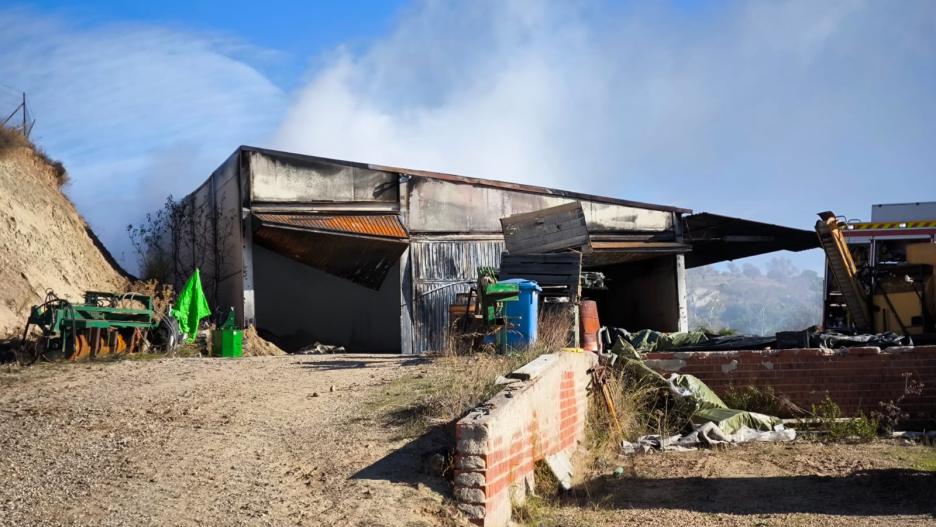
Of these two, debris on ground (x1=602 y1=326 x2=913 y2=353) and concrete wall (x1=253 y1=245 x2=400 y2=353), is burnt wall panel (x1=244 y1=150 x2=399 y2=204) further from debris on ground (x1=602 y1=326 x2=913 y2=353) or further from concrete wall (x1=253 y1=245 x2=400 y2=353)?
debris on ground (x1=602 y1=326 x2=913 y2=353)

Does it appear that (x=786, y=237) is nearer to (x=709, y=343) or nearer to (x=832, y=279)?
(x=832, y=279)

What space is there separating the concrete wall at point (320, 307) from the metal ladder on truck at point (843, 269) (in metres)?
9.00

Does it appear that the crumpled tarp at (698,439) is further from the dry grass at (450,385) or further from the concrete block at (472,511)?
the concrete block at (472,511)

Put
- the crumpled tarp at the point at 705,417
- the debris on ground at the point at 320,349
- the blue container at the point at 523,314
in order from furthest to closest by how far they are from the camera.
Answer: the debris on ground at the point at 320,349
the blue container at the point at 523,314
the crumpled tarp at the point at 705,417

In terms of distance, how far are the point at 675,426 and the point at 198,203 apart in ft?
50.2

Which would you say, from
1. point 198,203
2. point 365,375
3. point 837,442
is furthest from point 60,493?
point 198,203

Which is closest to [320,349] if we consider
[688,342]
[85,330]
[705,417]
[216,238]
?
[216,238]

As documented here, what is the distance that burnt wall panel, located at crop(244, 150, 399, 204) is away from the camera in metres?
19.3

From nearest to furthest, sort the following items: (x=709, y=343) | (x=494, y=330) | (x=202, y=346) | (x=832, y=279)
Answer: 1. (x=494, y=330)
2. (x=709, y=343)
3. (x=202, y=346)
4. (x=832, y=279)

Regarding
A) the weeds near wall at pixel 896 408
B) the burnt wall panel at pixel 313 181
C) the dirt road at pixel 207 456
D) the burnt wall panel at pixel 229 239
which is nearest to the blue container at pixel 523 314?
the dirt road at pixel 207 456

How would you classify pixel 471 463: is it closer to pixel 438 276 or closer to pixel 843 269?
pixel 843 269

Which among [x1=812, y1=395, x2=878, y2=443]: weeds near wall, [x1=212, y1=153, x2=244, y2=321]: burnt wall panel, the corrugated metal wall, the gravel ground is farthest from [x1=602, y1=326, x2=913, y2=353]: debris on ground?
[x1=212, y1=153, x2=244, y2=321]: burnt wall panel

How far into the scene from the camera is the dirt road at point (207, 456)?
6.39 meters

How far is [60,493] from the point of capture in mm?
6688
